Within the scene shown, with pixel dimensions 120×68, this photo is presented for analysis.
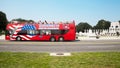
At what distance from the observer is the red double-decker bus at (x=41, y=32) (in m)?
32.4

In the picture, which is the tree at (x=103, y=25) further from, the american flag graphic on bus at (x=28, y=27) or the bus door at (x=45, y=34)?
the american flag graphic on bus at (x=28, y=27)

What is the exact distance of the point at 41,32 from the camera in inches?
1281

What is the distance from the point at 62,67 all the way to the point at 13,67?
2238 mm

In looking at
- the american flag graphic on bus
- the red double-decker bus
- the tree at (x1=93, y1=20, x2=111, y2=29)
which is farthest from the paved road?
the tree at (x1=93, y1=20, x2=111, y2=29)

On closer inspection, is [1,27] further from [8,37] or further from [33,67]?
[33,67]

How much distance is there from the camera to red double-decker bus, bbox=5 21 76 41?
32375 mm

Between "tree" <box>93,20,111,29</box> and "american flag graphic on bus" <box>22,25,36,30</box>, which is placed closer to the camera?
"american flag graphic on bus" <box>22,25,36,30</box>

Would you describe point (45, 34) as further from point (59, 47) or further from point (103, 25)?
point (103, 25)

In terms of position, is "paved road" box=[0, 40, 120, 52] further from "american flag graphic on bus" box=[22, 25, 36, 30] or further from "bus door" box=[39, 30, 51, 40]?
"american flag graphic on bus" box=[22, 25, 36, 30]

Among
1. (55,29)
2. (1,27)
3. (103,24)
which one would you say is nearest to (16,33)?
(55,29)

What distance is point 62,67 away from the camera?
9.28 meters

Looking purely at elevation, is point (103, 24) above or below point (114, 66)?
above

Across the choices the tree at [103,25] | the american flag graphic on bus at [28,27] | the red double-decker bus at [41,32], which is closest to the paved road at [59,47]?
the red double-decker bus at [41,32]

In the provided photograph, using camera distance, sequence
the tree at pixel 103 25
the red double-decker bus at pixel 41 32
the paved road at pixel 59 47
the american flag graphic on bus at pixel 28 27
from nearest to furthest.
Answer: the paved road at pixel 59 47 < the red double-decker bus at pixel 41 32 < the american flag graphic on bus at pixel 28 27 < the tree at pixel 103 25
